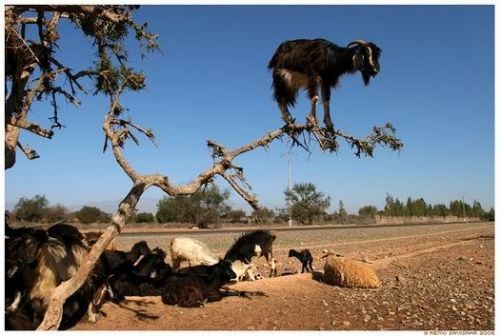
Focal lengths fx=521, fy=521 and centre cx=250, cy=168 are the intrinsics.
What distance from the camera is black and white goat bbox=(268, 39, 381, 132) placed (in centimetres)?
764

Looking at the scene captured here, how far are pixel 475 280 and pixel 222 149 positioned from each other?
25.7ft

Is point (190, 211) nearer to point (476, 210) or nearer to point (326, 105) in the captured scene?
point (326, 105)

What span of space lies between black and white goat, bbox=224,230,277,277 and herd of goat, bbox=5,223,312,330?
90mm

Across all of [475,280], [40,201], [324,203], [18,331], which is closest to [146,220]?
[40,201]

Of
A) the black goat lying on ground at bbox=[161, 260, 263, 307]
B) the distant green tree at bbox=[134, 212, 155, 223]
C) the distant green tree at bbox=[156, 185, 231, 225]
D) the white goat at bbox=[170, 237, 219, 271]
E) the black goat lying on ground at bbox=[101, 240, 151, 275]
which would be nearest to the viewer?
the black goat lying on ground at bbox=[161, 260, 263, 307]

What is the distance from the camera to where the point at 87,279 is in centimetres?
789

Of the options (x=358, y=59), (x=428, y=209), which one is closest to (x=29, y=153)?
(x=358, y=59)

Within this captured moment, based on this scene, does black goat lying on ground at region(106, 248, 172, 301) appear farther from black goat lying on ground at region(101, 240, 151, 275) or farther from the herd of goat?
black goat lying on ground at region(101, 240, 151, 275)

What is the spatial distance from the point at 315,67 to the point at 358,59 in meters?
0.64

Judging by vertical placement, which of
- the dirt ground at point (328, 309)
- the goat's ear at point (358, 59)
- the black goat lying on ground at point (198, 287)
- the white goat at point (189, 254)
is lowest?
the dirt ground at point (328, 309)

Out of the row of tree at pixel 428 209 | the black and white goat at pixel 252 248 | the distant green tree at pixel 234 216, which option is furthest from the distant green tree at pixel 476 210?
the black and white goat at pixel 252 248

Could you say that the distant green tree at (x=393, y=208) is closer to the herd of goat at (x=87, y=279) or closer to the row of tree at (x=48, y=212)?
the row of tree at (x=48, y=212)

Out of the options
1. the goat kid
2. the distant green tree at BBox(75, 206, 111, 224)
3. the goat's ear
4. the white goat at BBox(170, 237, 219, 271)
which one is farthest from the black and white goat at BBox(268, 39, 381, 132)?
the distant green tree at BBox(75, 206, 111, 224)

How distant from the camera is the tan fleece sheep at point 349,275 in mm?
11055
